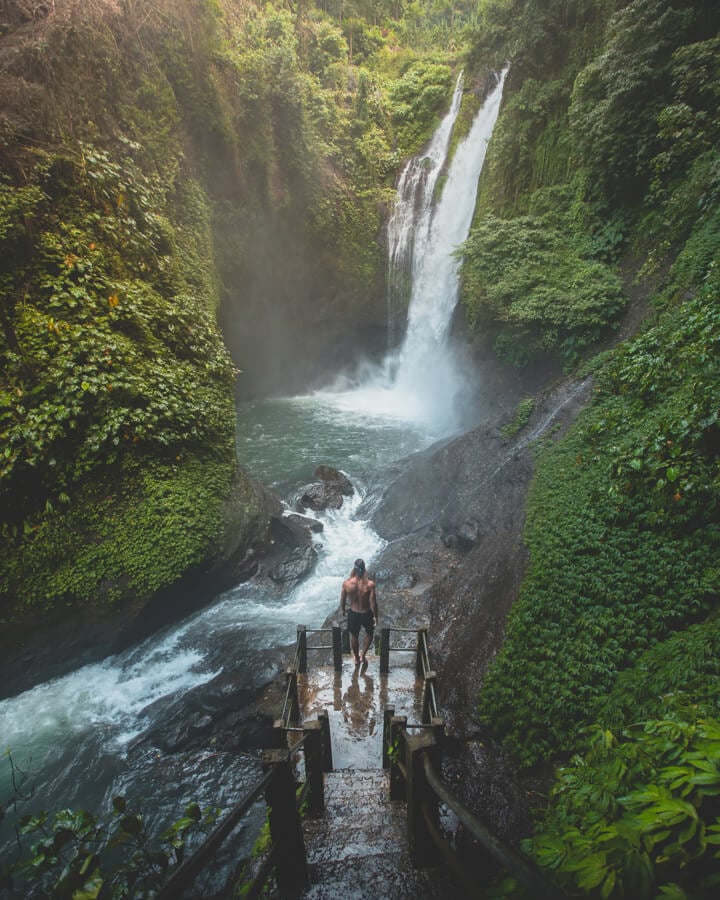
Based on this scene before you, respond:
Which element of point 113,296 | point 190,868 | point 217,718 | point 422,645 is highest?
point 113,296

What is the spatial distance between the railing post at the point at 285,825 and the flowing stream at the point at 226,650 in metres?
0.93

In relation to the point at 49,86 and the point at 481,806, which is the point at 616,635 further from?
the point at 49,86

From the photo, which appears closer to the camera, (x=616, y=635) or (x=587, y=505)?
(x=616, y=635)

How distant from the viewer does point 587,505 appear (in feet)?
20.5

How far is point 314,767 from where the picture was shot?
385cm

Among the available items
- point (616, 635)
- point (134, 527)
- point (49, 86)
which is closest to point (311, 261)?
point (49, 86)

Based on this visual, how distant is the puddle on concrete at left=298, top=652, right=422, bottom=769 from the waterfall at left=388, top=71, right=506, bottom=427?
12.3 metres

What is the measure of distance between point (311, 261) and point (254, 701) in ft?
60.6

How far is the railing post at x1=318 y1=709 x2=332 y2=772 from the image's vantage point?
4090mm

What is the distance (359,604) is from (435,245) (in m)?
17.2

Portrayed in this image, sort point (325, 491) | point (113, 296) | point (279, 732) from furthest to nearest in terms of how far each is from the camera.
A: 1. point (325, 491)
2. point (113, 296)
3. point (279, 732)

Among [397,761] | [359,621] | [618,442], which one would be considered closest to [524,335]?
[618,442]

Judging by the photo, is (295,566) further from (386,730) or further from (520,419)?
(520,419)

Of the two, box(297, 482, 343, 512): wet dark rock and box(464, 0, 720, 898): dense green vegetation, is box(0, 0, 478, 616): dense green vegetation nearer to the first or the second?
box(297, 482, 343, 512): wet dark rock
